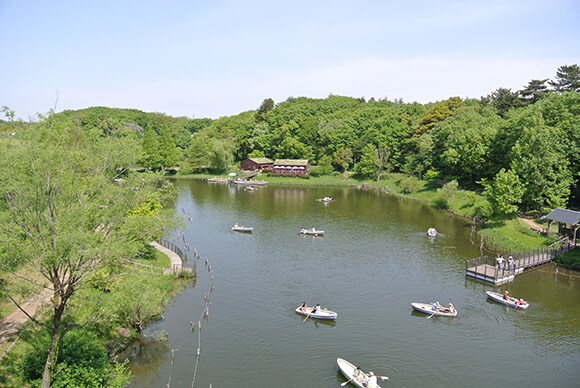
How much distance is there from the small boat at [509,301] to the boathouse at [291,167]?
3060 inches

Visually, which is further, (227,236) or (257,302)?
(227,236)

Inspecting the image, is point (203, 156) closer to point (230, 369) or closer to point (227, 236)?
point (227, 236)

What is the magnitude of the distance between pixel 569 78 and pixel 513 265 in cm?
6715

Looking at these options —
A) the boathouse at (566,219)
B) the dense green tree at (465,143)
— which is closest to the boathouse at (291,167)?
the dense green tree at (465,143)

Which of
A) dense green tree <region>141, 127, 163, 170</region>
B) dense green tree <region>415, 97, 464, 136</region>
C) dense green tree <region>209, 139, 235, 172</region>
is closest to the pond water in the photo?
dense green tree <region>415, 97, 464, 136</region>

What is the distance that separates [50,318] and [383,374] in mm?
21650

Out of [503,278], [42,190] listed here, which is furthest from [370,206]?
[42,190]

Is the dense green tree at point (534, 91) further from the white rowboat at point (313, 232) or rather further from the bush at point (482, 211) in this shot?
the white rowboat at point (313, 232)

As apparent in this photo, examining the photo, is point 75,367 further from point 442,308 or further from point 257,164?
point 257,164

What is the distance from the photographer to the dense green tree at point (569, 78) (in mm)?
87562

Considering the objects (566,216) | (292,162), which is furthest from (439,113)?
(566,216)

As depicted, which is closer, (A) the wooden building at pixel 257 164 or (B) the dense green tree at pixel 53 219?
(B) the dense green tree at pixel 53 219

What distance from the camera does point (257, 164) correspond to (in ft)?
383

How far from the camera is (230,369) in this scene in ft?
85.4
